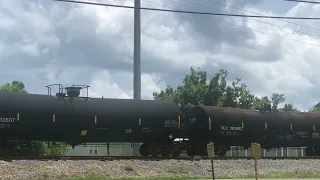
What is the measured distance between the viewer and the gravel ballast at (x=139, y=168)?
1941cm

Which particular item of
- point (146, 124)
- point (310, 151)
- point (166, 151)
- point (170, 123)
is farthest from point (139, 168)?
point (310, 151)

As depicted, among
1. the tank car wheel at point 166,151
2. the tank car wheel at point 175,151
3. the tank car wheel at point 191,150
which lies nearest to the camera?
the tank car wheel at point 166,151

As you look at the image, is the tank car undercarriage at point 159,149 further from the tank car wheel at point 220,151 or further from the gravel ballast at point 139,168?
the gravel ballast at point 139,168

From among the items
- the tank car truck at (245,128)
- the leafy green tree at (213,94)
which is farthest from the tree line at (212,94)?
the tank car truck at (245,128)

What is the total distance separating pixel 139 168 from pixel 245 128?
→ 1106 cm

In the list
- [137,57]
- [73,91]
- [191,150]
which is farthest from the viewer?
[137,57]

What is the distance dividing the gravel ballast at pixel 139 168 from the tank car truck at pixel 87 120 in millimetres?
3217

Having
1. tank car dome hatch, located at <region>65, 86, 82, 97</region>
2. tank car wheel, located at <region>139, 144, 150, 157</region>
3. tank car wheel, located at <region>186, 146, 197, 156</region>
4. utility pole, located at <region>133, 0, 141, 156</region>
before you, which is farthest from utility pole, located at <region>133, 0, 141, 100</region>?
tank car dome hatch, located at <region>65, 86, 82, 97</region>

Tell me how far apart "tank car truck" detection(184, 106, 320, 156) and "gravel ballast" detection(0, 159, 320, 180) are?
3451 mm

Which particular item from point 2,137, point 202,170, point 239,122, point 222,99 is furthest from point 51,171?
point 222,99

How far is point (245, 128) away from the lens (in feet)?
103

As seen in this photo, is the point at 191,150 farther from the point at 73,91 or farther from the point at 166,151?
the point at 73,91

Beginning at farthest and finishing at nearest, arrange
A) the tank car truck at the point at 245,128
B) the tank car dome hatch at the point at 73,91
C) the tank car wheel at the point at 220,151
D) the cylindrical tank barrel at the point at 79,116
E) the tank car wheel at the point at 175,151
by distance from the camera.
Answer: the tank car wheel at the point at 220,151 < the tank car truck at the point at 245,128 < the tank car wheel at the point at 175,151 < the tank car dome hatch at the point at 73,91 < the cylindrical tank barrel at the point at 79,116

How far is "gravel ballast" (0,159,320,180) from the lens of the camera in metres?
19.4
